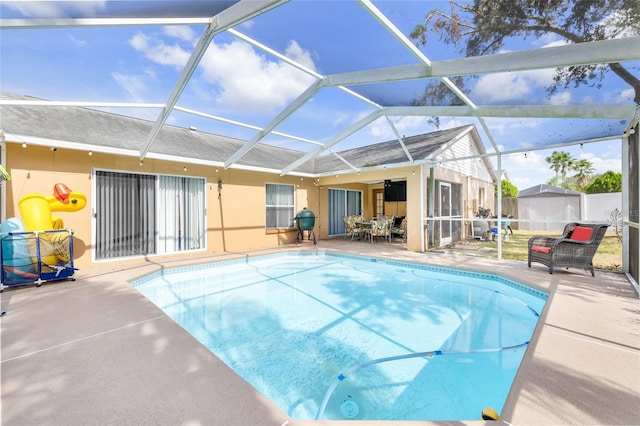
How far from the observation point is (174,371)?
244 centimetres

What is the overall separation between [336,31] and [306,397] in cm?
461

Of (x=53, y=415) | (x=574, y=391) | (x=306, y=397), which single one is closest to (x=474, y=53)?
(x=574, y=391)

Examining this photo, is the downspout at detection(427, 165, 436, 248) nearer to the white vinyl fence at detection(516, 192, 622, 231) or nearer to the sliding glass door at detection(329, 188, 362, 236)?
the sliding glass door at detection(329, 188, 362, 236)

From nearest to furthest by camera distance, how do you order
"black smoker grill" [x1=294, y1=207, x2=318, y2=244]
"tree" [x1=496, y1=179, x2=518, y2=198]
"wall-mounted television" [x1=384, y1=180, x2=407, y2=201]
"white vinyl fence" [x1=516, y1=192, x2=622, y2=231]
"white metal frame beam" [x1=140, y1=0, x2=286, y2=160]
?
"white metal frame beam" [x1=140, y1=0, x2=286, y2=160]
"black smoker grill" [x1=294, y1=207, x2=318, y2=244]
"wall-mounted television" [x1=384, y1=180, x2=407, y2=201]
"white vinyl fence" [x1=516, y1=192, x2=622, y2=231]
"tree" [x1=496, y1=179, x2=518, y2=198]

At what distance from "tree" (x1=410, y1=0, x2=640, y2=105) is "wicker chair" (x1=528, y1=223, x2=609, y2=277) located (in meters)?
3.02

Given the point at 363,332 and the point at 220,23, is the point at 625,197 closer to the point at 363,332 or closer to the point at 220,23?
the point at 363,332

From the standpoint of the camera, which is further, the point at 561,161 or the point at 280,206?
the point at 561,161

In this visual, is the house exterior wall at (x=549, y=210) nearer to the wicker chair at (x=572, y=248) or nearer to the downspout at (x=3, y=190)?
the wicker chair at (x=572, y=248)

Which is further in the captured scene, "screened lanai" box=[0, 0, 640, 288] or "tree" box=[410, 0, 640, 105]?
"screened lanai" box=[0, 0, 640, 288]

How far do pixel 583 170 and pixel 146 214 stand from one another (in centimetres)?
3654

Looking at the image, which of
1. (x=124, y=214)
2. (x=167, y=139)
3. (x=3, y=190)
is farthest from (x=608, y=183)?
(x=3, y=190)

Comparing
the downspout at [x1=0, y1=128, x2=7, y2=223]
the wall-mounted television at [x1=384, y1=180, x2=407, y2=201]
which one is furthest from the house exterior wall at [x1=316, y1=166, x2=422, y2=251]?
the downspout at [x1=0, y1=128, x2=7, y2=223]

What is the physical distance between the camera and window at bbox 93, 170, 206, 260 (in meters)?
7.22

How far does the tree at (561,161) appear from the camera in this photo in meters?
27.5
